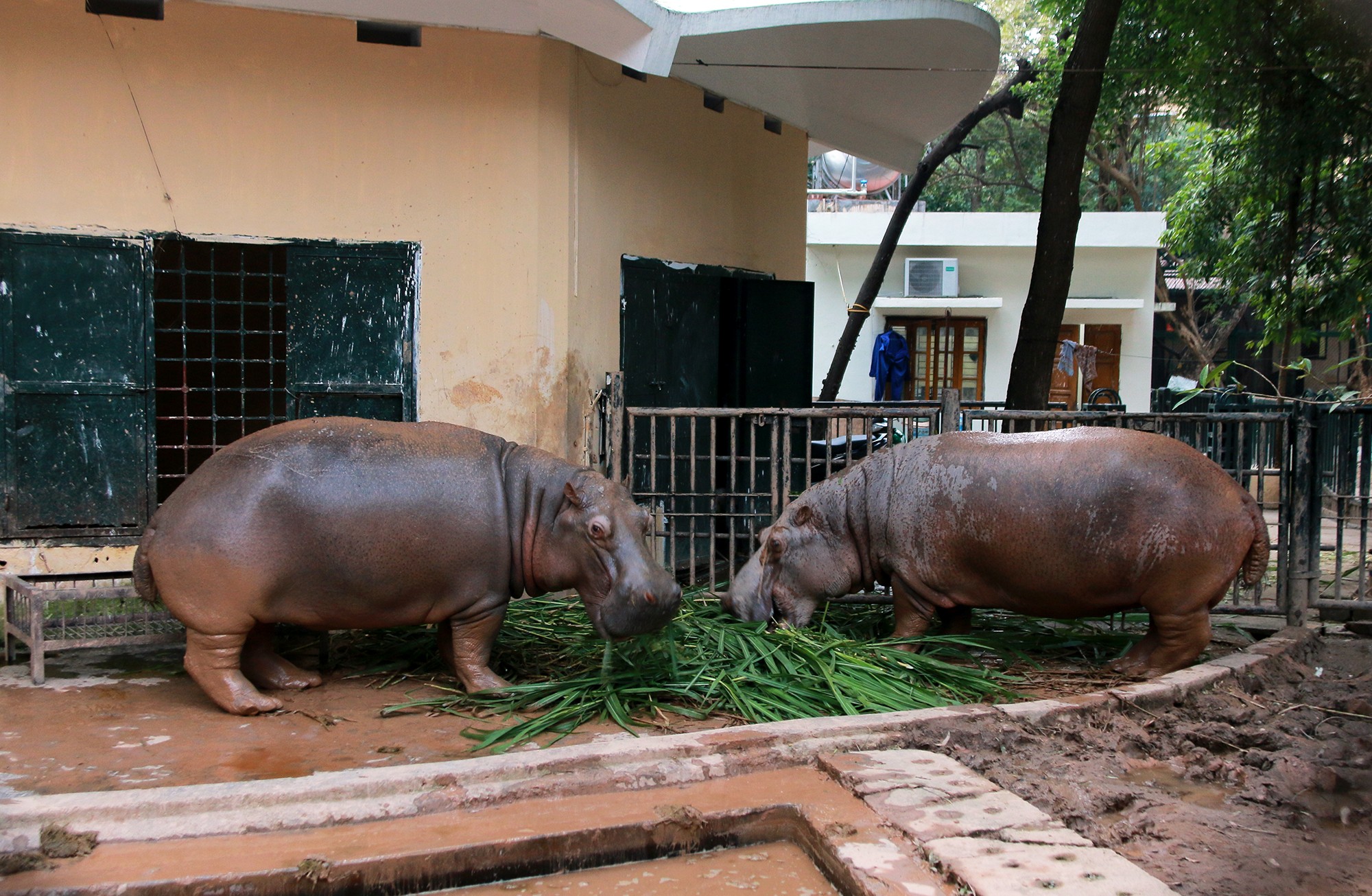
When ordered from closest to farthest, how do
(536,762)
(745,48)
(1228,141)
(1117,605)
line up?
1. (536,762)
2. (1117,605)
3. (745,48)
4. (1228,141)

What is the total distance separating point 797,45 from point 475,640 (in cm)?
551

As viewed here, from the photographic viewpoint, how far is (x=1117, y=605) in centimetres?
572

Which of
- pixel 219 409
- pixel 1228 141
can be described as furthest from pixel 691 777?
pixel 1228 141

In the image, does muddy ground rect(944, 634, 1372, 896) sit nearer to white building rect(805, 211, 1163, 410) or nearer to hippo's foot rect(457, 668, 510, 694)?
hippo's foot rect(457, 668, 510, 694)

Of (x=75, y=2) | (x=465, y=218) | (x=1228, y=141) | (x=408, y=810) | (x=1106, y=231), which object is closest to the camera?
(x=408, y=810)

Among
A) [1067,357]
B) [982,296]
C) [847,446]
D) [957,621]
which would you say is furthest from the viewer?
[982,296]

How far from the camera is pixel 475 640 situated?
5246 mm

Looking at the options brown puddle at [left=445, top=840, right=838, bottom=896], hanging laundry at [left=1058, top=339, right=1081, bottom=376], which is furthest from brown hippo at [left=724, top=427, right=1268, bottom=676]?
hanging laundry at [left=1058, top=339, right=1081, bottom=376]

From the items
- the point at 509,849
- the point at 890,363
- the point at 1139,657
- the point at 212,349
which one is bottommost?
the point at 509,849

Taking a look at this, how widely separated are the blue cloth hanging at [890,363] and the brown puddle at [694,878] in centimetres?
1940

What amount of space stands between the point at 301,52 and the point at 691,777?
19.2ft

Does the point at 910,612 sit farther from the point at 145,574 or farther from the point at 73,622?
the point at 73,622

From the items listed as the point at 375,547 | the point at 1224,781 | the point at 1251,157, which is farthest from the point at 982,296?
the point at 375,547

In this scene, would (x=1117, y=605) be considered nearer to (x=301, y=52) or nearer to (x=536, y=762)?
(x=536, y=762)
